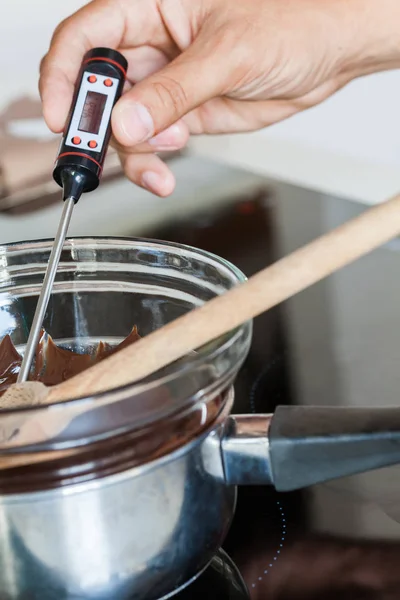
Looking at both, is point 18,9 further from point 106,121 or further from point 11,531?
point 11,531

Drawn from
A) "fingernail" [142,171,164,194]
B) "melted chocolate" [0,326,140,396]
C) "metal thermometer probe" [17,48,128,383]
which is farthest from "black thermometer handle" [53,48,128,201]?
"fingernail" [142,171,164,194]

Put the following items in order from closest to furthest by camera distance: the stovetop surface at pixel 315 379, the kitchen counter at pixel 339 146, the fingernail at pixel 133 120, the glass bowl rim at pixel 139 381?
the glass bowl rim at pixel 139 381 → the stovetop surface at pixel 315 379 → the fingernail at pixel 133 120 → the kitchen counter at pixel 339 146

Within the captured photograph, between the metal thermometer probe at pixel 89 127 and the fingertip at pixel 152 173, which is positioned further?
the fingertip at pixel 152 173

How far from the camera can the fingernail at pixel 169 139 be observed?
0.87 metres

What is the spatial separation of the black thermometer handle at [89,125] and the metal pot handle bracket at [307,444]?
10.6 inches

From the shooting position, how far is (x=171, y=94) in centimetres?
64

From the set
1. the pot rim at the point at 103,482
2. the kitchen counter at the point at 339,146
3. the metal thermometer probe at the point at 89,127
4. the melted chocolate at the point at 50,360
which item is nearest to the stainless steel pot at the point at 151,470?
the pot rim at the point at 103,482

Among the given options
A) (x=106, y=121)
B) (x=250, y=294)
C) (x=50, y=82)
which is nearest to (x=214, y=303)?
(x=250, y=294)

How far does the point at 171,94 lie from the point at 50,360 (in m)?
0.23

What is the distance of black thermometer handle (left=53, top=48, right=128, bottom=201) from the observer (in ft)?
2.04

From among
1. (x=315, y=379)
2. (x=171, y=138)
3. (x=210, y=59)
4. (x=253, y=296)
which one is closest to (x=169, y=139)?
(x=171, y=138)

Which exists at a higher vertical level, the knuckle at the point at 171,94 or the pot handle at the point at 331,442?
the knuckle at the point at 171,94

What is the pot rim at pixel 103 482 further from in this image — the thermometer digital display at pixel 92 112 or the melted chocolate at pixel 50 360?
the thermometer digital display at pixel 92 112

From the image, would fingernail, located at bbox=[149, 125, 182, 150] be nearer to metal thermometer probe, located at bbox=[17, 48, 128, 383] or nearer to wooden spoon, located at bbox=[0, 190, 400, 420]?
metal thermometer probe, located at bbox=[17, 48, 128, 383]
